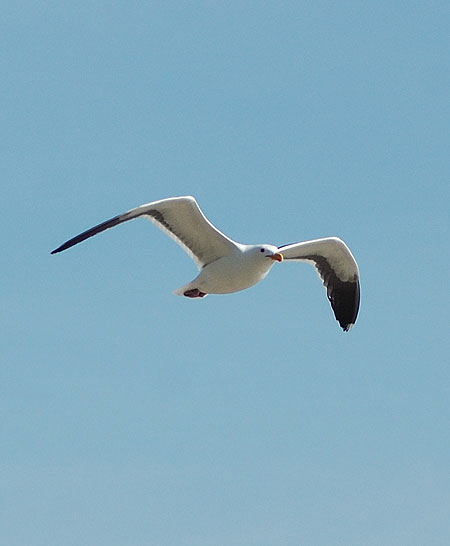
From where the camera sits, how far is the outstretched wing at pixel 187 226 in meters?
20.7

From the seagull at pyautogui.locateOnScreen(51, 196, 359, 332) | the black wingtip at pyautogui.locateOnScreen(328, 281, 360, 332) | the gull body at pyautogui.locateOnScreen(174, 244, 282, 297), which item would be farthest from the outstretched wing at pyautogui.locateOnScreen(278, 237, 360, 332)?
the gull body at pyautogui.locateOnScreen(174, 244, 282, 297)

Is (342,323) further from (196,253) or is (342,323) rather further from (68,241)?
(68,241)

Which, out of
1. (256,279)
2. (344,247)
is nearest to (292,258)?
(344,247)

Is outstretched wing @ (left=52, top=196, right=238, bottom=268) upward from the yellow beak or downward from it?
upward

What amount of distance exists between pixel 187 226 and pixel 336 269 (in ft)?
14.0

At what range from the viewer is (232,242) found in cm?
2147

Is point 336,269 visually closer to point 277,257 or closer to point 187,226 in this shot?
point 277,257

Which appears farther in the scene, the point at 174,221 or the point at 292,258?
the point at 292,258

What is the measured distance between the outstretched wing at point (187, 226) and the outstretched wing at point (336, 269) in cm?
202

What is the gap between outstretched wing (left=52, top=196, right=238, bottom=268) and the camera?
68.0ft

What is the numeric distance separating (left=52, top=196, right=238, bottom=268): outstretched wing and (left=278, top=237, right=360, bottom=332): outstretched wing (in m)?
2.02

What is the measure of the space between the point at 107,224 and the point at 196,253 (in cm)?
217

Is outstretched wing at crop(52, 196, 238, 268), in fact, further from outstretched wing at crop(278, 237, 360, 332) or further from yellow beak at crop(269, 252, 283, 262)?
outstretched wing at crop(278, 237, 360, 332)

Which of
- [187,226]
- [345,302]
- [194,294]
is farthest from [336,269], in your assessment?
[187,226]
